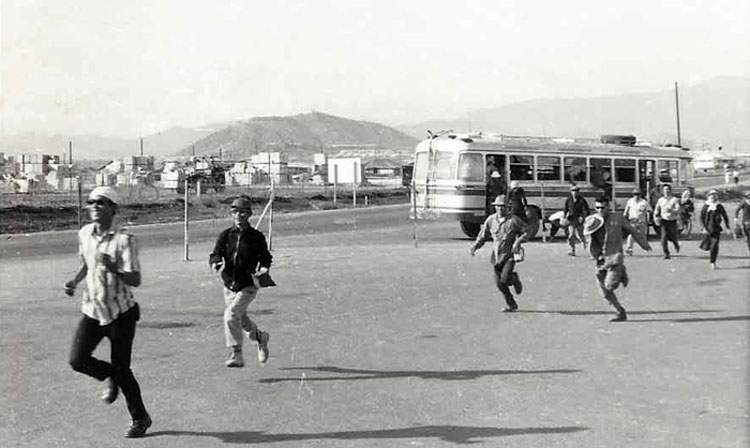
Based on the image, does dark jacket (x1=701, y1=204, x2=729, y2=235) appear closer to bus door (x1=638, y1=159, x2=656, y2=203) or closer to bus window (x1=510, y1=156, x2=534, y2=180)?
bus window (x1=510, y1=156, x2=534, y2=180)

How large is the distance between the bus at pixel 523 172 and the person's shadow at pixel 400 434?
1851cm

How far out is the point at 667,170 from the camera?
28688mm

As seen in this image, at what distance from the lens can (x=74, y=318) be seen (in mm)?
11930

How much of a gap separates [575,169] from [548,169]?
907mm

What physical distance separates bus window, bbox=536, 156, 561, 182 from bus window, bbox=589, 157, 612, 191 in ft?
3.74

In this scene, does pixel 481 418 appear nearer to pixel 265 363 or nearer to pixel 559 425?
pixel 559 425

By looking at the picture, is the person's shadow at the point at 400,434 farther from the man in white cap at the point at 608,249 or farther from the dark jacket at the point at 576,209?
the dark jacket at the point at 576,209

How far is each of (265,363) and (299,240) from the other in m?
17.3

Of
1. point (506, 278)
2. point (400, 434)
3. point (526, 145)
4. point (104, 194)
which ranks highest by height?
point (526, 145)

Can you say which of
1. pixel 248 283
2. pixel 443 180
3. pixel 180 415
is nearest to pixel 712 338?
pixel 248 283

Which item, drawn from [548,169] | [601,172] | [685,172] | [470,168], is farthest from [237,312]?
[685,172]

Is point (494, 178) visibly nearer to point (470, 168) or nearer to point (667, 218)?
point (470, 168)

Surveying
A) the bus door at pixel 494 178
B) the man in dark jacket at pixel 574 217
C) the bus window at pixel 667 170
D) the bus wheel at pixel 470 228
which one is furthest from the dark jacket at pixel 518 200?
the bus window at pixel 667 170

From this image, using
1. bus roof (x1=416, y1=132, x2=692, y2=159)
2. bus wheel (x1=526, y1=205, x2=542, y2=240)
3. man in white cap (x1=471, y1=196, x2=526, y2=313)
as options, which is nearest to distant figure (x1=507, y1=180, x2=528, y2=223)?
bus wheel (x1=526, y1=205, x2=542, y2=240)
